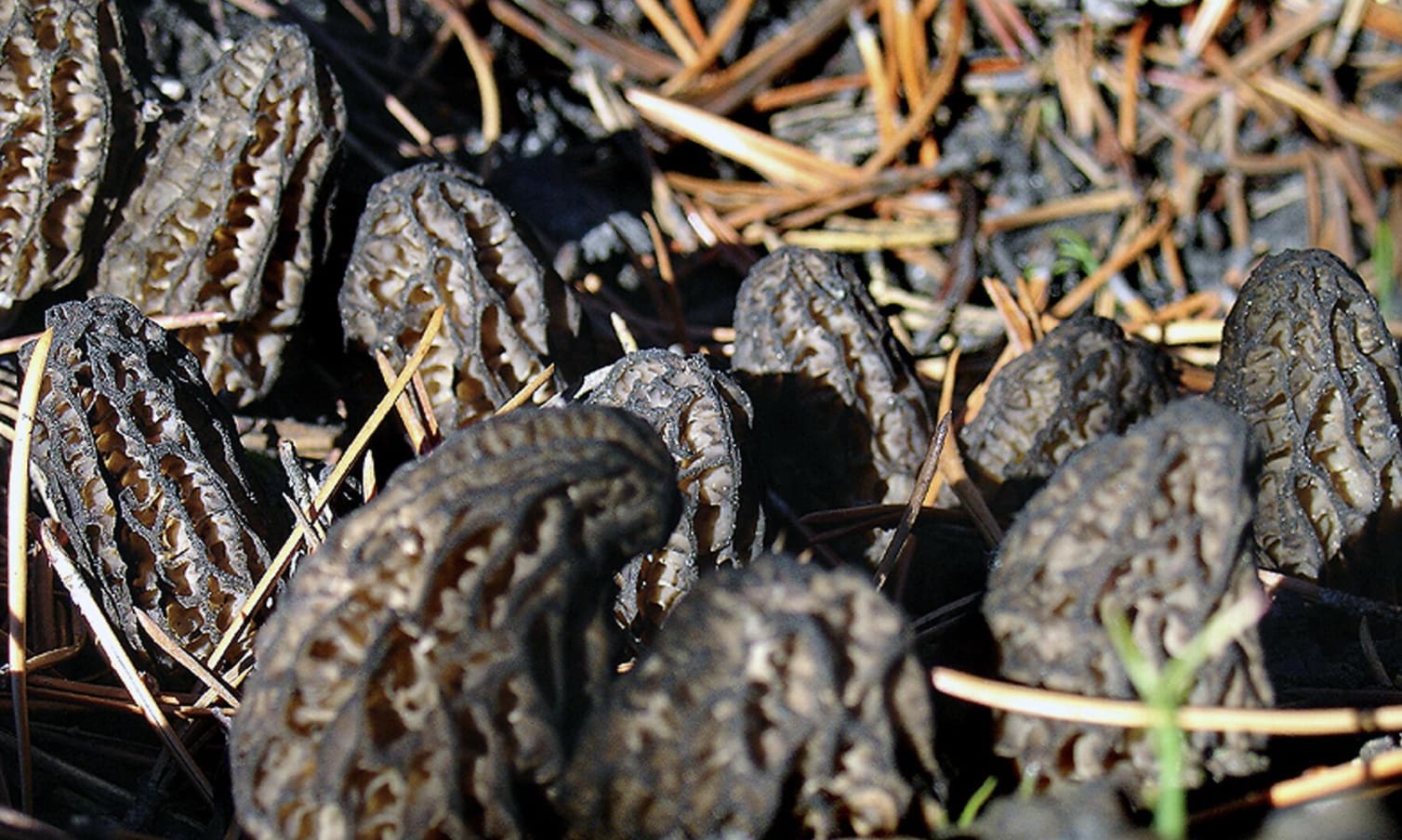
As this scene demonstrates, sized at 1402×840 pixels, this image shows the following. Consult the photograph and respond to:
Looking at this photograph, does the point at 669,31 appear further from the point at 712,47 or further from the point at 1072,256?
the point at 1072,256

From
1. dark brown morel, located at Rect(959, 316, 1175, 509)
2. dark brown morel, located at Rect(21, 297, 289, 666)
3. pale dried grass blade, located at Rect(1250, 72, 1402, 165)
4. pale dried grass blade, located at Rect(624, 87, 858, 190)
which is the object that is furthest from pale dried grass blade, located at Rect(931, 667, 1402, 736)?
pale dried grass blade, located at Rect(1250, 72, 1402, 165)

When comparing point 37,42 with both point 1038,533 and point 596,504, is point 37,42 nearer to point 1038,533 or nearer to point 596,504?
point 596,504

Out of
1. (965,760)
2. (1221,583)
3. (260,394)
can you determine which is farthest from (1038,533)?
(260,394)

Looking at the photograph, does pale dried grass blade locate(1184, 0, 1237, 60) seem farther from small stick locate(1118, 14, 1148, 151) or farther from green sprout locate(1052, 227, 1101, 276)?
green sprout locate(1052, 227, 1101, 276)

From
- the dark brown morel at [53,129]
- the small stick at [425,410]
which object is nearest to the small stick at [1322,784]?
the small stick at [425,410]

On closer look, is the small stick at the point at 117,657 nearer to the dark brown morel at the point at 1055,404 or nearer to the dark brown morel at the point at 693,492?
the dark brown morel at the point at 693,492

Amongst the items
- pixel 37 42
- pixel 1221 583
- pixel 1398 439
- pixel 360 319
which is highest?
pixel 37 42

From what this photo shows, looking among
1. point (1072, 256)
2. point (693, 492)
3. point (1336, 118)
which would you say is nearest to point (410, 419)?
point (693, 492)
